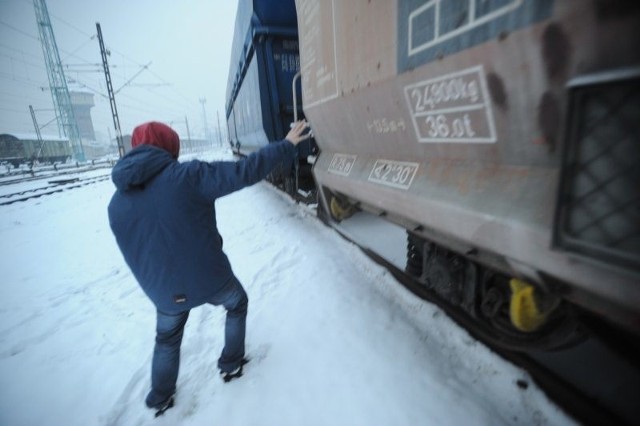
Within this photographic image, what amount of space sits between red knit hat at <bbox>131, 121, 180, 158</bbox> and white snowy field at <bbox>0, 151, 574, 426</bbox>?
1.77 m

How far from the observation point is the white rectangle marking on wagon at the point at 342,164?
8.85ft

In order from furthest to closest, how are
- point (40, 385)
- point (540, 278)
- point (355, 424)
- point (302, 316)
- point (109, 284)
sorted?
point (109, 284)
point (302, 316)
point (40, 385)
point (355, 424)
point (540, 278)

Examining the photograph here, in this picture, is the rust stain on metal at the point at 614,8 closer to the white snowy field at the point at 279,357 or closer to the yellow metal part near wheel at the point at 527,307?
the yellow metal part near wheel at the point at 527,307

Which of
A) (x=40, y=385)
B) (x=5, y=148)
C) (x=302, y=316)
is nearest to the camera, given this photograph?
(x=40, y=385)

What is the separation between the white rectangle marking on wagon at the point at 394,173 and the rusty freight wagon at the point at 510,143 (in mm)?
11

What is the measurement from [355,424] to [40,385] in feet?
8.38

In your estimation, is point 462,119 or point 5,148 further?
point 5,148

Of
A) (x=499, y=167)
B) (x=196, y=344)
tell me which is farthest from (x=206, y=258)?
(x=499, y=167)

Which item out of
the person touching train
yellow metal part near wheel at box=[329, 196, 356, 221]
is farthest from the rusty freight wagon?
yellow metal part near wheel at box=[329, 196, 356, 221]

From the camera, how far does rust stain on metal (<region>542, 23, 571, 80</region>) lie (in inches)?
35.6

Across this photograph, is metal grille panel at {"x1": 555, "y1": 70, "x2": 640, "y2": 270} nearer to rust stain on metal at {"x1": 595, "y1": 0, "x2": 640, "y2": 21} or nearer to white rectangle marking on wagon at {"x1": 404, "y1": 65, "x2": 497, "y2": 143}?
rust stain on metal at {"x1": 595, "y1": 0, "x2": 640, "y2": 21}

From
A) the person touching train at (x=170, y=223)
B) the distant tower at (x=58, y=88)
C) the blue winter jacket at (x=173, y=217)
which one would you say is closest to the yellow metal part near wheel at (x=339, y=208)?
the person touching train at (x=170, y=223)

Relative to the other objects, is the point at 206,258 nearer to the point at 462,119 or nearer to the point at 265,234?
the point at 462,119

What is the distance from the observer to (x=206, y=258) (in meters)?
1.88
